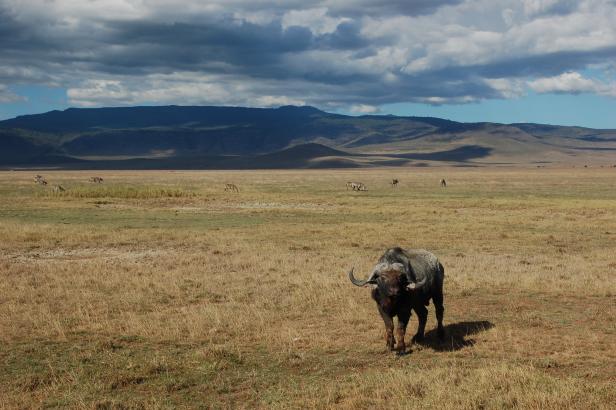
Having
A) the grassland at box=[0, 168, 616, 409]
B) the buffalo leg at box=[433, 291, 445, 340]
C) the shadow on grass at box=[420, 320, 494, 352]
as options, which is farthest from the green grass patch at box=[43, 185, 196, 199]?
the buffalo leg at box=[433, 291, 445, 340]

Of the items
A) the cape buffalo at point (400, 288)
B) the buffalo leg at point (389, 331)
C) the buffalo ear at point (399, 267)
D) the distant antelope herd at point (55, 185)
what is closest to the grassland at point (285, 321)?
Answer: the buffalo leg at point (389, 331)

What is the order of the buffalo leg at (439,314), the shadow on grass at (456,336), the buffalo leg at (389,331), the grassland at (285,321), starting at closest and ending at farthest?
the grassland at (285,321)
the buffalo leg at (389,331)
the shadow on grass at (456,336)
the buffalo leg at (439,314)

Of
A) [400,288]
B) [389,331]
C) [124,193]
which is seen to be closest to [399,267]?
[400,288]

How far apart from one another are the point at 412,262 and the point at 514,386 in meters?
3.47

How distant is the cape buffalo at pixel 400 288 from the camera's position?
399 inches

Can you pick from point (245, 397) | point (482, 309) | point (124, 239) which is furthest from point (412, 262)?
point (124, 239)

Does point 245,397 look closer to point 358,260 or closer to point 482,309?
point 482,309

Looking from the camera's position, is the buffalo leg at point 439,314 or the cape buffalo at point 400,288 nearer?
the cape buffalo at point 400,288

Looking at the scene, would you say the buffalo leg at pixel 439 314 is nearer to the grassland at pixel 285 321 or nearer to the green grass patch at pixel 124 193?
the grassland at pixel 285 321

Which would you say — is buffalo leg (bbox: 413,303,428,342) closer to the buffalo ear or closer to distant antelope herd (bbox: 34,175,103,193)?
the buffalo ear

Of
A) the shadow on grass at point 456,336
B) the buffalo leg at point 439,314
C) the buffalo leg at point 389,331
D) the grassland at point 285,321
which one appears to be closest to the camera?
the grassland at point 285,321

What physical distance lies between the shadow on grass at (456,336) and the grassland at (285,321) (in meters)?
0.06

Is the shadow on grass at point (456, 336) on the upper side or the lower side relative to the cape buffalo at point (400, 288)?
lower

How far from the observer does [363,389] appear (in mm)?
8336
